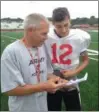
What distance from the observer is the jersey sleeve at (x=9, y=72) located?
9.23 feet

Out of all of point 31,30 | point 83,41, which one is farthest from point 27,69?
point 83,41

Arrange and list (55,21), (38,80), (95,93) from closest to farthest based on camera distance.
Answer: (38,80) → (55,21) → (95,93)

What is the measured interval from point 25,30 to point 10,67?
33 cm

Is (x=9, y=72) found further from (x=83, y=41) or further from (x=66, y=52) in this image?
(x=83, y=41)

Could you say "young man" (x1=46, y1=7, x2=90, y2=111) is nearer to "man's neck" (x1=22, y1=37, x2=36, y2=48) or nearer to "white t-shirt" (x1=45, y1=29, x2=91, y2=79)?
"white t-shirt" (x1=45, y1=29, x2=91, y2=79)

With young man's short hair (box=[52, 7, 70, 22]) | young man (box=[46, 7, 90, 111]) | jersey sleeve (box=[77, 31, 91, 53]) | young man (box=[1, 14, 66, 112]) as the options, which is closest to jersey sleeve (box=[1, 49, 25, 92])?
young man (box=[1, 14, 66, 112])

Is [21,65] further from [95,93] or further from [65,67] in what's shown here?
[95,93]

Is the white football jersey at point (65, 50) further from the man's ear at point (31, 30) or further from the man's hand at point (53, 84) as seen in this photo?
the man's ear at point (31, 30)

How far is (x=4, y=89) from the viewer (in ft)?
9.39

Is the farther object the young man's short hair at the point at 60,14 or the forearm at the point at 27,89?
the young man's short hair at the point at 60,14

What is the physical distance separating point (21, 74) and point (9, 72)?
4.9 inches

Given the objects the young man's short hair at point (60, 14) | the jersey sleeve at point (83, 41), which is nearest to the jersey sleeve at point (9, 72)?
the young man's short hair at point (60, 14)

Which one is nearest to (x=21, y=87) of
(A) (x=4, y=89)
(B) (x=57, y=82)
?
(A) (x=4, y=89)

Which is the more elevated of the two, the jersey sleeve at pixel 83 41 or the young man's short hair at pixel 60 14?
the young man's short hair at pixel 60 14
